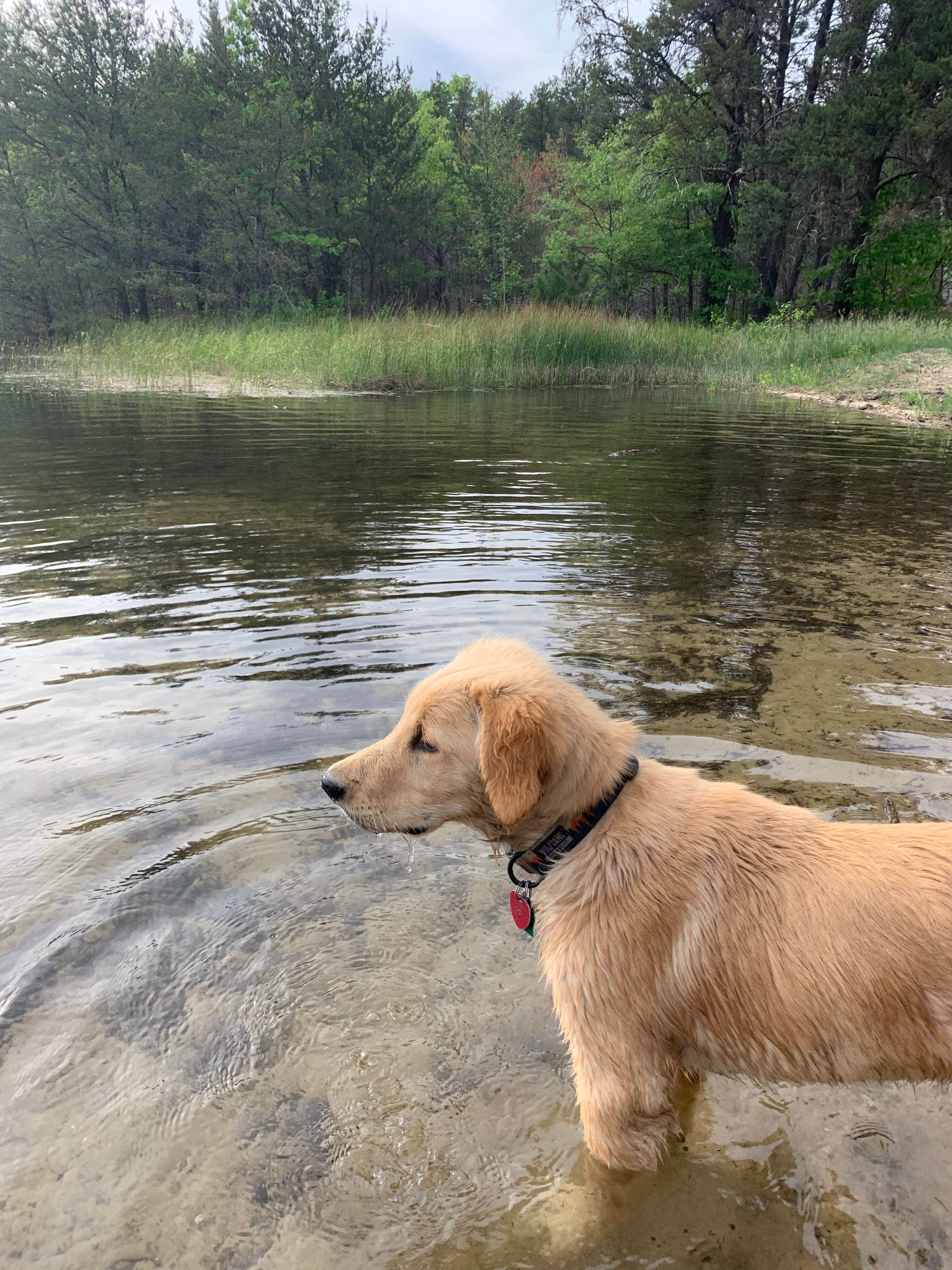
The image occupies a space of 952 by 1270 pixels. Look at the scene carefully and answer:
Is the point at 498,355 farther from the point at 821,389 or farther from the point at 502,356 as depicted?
the point at 821,389

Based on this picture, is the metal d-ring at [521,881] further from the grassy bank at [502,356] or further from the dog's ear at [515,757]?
the grassy bank at [502,356]

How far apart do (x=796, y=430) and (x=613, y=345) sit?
1268 cm

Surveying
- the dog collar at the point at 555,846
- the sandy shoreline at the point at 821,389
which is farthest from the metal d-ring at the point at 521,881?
the sandy shoreline at the point at 821,389

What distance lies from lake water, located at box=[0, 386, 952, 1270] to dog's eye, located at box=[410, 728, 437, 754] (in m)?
1.18

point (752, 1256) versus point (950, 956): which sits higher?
point (950, 956)

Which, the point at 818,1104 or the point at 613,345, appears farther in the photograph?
the point at 613,345

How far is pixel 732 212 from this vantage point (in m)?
46.9

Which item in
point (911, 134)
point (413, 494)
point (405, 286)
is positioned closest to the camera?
point (413, 494)

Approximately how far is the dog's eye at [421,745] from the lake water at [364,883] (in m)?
1.18

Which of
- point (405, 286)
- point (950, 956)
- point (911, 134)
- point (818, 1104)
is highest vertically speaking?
point (911, 134)

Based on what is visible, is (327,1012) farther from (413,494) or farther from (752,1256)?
(413,494)

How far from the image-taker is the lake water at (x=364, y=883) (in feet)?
8.41

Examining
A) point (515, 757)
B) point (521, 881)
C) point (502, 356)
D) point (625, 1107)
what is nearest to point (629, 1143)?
point (625, 1107)

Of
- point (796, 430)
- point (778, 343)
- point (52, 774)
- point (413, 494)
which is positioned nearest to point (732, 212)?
point (778, 343)
